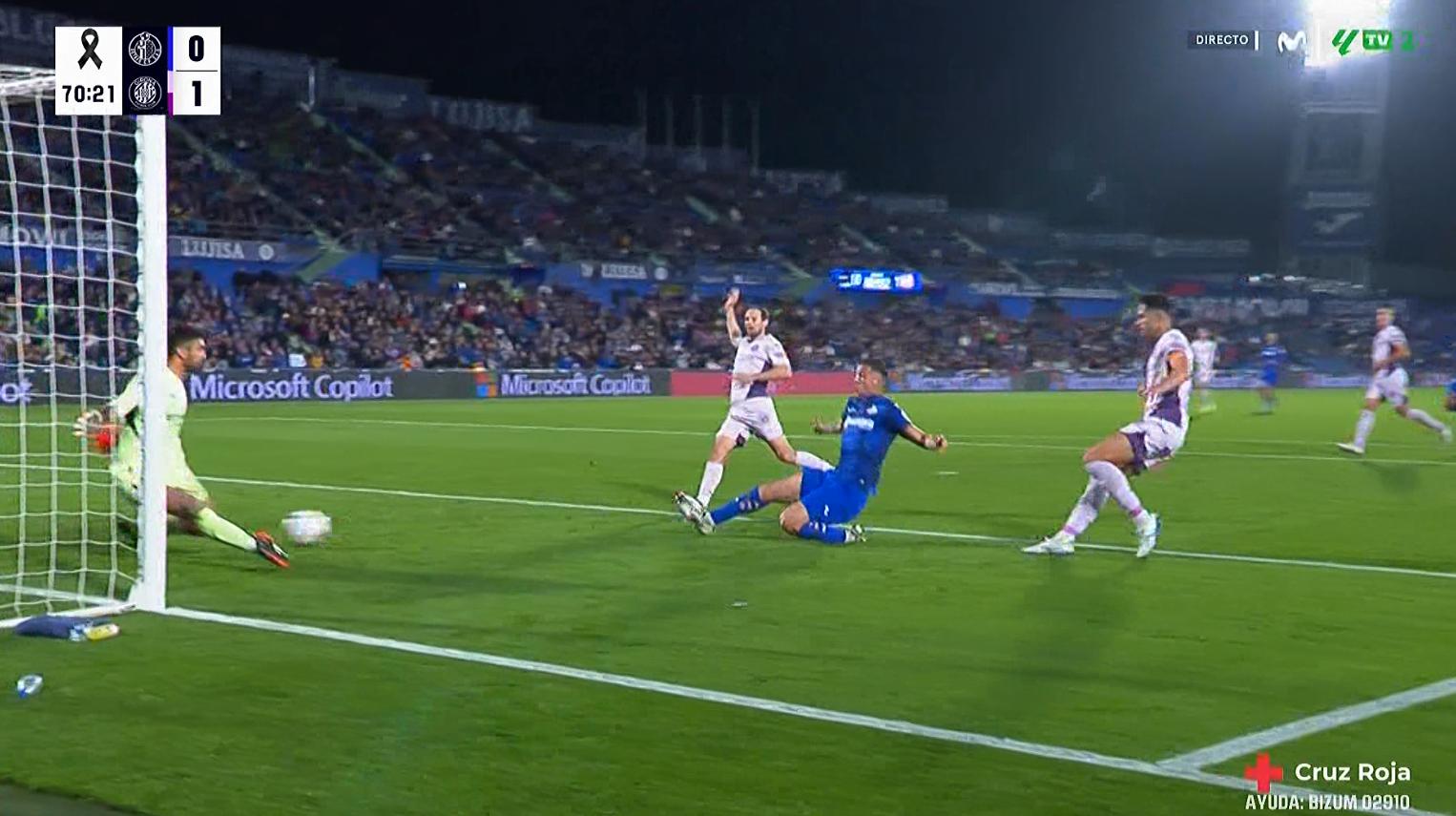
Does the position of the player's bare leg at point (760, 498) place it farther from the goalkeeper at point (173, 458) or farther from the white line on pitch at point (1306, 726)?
the white line on pitch at point (1306, 726)

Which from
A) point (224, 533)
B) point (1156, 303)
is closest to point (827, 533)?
point (1156, 303)

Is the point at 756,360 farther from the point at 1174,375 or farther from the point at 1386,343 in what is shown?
the point at 1386,343

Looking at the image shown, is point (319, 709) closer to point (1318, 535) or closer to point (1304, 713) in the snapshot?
point (1304, 713)

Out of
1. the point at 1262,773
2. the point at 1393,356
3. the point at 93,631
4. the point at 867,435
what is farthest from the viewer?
the point at 1393,356

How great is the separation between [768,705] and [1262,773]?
2.03 m

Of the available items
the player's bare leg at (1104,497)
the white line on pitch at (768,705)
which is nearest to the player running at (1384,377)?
the player's bare leg at (1104,497)

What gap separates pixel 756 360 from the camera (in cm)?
1441

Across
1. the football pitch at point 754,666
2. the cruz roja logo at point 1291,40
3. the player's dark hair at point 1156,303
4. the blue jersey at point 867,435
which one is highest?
the cruz roja logo at point 1291,40

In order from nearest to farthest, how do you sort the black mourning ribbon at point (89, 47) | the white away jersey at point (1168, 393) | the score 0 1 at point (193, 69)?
1. the score 0 1 at point (193, 69)
2. the black mourning ribbon at point (89, 47)
3. the white away jersey at point (1168, 393)

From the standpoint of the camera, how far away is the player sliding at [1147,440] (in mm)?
11359

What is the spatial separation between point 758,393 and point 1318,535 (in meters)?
5.10

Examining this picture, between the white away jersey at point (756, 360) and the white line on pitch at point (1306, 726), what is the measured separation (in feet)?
26.1

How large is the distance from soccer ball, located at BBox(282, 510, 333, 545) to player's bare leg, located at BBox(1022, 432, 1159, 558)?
212 inches

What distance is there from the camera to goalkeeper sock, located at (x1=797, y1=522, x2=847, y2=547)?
476 inches
